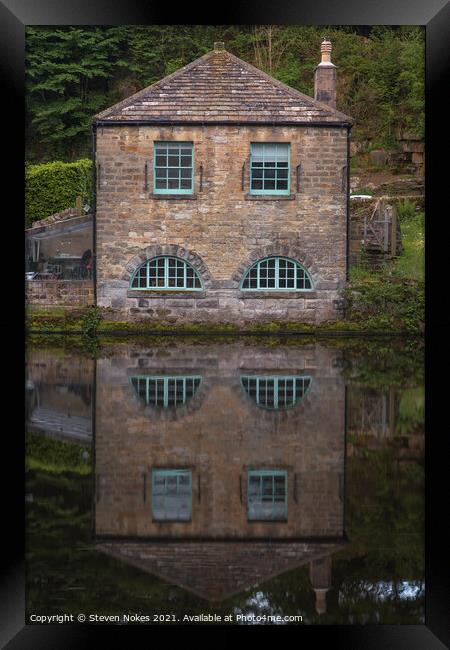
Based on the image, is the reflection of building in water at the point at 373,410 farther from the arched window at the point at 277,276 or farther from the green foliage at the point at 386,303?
the arched window at the point at 277,276

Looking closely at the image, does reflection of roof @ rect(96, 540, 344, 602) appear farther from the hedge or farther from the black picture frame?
the hedge

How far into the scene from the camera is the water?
5113mm

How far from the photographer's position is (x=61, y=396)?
11.3 m

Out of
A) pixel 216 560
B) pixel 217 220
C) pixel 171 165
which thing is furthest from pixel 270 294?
pixel 216 560

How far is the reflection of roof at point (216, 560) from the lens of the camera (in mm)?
5195

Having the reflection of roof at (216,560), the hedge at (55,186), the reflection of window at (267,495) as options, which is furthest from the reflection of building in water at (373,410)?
the hedge at (55,186)

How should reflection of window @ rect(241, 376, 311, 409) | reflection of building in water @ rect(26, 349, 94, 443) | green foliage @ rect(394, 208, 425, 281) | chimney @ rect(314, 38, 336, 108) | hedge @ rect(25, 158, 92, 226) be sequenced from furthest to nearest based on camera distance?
hedge @ rect(25, 158, 92, 226)
chimney @ rect(314, 38, 336, 108)
green foliage @ rect(394, 208, 425, 281)
reflection of window @ rect(241, 376, 311, 409)
reflection of building in water @ rect(26, 349, 94, 443)

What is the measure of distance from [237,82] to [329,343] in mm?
6341

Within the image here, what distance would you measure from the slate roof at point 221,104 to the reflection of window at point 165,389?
29.9 ft

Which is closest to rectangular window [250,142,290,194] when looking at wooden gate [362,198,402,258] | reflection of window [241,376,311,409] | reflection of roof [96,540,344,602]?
wooden gate [362,198,402,258]

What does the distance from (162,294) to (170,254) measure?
89cm

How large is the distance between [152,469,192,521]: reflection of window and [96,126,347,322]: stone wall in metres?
13.2
